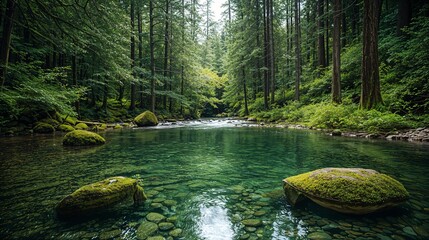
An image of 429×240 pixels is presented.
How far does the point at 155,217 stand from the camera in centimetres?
287

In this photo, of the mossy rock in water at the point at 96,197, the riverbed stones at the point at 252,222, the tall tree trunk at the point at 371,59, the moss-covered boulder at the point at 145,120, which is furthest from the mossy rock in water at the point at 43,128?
the tall tree trunk at the point at 371,59

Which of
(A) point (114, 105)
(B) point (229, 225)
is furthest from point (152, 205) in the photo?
(A) point (114, 105)

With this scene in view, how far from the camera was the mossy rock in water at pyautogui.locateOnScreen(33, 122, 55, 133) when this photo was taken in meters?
11.5

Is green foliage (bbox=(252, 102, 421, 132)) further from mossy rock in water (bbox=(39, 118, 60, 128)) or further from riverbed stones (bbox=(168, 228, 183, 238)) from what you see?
mossy rock in water (bbox=(39, 118, 60, 128))

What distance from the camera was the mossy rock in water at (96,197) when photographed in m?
2.78

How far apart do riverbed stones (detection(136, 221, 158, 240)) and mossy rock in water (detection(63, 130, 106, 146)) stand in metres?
6.70

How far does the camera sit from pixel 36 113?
12.3 m

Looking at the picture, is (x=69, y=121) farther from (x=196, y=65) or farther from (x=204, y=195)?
(x=196, y=65)

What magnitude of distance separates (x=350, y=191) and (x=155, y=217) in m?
2.58

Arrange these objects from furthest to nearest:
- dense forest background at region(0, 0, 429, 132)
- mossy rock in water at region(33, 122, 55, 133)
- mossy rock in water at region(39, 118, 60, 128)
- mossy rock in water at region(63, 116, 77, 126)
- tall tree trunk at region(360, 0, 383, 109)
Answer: mossy rock in water at region(63, 116, 77, 126) < mossy rock in water at region(39, 118, 60, 128) < mossy rock in water at region(33, 122, 55, 133) < tall tree trunk at region(360, 0, 383, 109) < dense forest background at region(0, 0, 429, 132)

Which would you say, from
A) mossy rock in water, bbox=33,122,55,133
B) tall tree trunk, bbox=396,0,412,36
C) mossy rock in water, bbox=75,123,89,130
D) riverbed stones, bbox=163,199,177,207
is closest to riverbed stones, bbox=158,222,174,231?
riverbed stones, bbox=163,199,177,207

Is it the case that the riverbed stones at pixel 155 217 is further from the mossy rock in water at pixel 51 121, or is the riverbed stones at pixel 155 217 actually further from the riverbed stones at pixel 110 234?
the mossy rock in water at pixel 51 121

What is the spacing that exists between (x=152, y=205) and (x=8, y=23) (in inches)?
365

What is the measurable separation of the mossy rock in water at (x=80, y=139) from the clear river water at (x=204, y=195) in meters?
1.34
